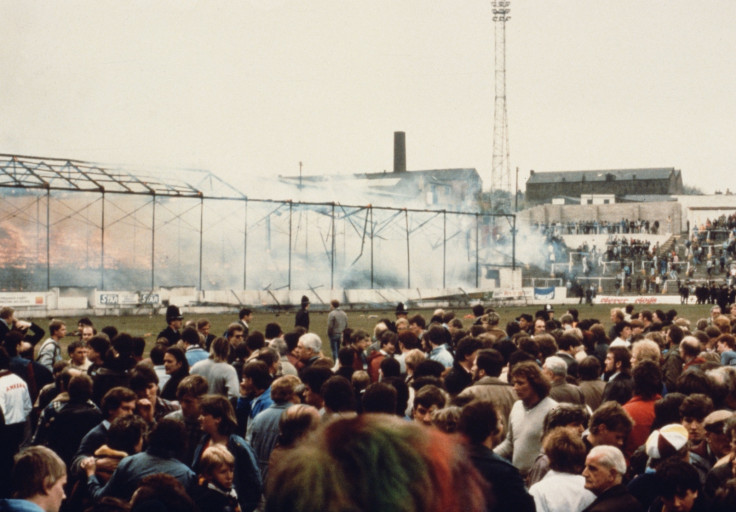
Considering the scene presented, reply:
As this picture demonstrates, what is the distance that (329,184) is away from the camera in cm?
6788

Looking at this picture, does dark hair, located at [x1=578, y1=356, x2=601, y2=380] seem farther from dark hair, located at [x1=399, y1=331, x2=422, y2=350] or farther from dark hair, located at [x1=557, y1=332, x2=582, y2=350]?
dark hair, located at [x1=399, y1=331, x2=422, y2=350]

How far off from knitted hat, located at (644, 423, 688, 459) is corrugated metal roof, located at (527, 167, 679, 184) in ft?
366

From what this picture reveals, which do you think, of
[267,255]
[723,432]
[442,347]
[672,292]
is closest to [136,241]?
[267,255]

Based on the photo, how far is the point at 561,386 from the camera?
24.5 ft

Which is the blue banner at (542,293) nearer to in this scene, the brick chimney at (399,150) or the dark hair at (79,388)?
the brick chimney at (399,150)

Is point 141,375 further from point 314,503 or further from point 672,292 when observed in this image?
point 672,292

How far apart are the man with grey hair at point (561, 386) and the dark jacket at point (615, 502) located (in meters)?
2.86

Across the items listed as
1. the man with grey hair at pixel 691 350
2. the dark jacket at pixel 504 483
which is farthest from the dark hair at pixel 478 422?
the man with grey hair at pixel 691 350

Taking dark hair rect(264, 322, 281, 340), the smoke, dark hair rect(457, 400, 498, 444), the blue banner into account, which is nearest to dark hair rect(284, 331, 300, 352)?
dark hair rect(264, 322, 281, 340)

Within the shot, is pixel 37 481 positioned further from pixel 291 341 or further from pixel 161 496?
pixel 291 341

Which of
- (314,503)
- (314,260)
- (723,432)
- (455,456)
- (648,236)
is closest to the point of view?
(314,503)

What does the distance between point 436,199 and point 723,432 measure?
7864 cm

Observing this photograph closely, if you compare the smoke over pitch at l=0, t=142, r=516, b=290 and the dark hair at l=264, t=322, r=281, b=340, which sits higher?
the smoke over pitch at l=0, t=142, r=516, b=290

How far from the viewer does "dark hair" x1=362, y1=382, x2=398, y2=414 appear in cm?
619
